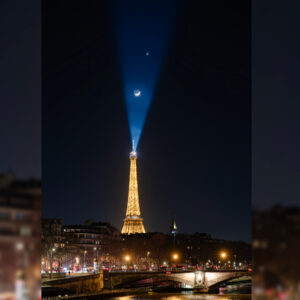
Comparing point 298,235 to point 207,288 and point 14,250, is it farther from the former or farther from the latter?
point 207,288

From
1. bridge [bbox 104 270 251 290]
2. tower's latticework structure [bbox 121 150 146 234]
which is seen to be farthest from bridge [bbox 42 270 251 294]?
tower's latticework structure [bbox 121 150 146 234]

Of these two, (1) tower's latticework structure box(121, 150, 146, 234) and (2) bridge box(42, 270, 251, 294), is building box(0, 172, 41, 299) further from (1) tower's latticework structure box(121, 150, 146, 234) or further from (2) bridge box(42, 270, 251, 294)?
(1) tower's latticework structure box(121, 150, 146, 234)

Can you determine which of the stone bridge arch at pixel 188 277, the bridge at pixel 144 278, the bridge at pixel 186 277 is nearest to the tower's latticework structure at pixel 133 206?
the bridge at pixel 144 278

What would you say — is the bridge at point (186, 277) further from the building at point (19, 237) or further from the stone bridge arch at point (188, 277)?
the building at point (19, 237)

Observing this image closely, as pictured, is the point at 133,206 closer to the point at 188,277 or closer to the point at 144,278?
the point at 188,277

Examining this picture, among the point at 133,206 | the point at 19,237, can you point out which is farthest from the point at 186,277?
the point at 19,237

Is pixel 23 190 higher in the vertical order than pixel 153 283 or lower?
higher

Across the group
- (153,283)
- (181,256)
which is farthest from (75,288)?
(181,256)
